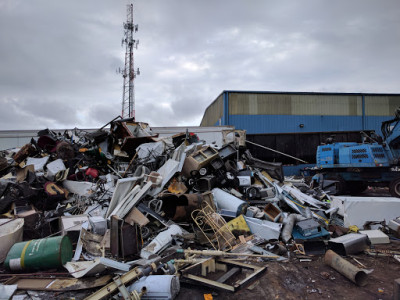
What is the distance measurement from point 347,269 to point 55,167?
7410 mm

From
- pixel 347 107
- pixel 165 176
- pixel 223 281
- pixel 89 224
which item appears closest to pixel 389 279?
pixel 223 281

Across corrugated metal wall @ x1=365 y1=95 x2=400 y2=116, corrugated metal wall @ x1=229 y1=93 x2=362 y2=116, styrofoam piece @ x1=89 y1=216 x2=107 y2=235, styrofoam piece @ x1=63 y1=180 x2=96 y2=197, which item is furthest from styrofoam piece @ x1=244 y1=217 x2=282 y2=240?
corrugated metal wall @ x1=365 y1=95 x2=400 y2=116

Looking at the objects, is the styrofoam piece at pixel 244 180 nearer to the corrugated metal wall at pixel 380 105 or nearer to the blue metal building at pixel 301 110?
the blue metal building at pixel 301 110

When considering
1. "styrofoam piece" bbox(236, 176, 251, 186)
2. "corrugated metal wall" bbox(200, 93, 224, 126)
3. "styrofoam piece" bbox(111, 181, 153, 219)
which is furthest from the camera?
"corrugated metal wall" bbox(200, 93, 224, 126)

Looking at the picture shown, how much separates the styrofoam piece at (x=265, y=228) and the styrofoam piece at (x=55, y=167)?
5.40 metres

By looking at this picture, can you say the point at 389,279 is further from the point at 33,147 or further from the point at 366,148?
the point at 33,147

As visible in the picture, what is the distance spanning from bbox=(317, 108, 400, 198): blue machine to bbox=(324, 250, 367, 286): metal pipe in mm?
5995

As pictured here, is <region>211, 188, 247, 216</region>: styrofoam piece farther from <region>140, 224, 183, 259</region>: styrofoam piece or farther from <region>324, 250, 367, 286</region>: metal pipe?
<region>324, 250, 367, 286</region>: metal pipe

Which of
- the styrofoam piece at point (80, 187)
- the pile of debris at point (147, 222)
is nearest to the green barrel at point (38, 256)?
the pile of debris at point (147, 222)

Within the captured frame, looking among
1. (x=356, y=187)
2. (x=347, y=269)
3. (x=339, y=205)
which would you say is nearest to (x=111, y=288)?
(x=347, y=269)

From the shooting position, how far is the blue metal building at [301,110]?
754 inches

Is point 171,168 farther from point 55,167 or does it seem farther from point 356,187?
point 356,187

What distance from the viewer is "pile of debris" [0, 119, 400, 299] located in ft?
11.8

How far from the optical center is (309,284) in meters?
3.53
